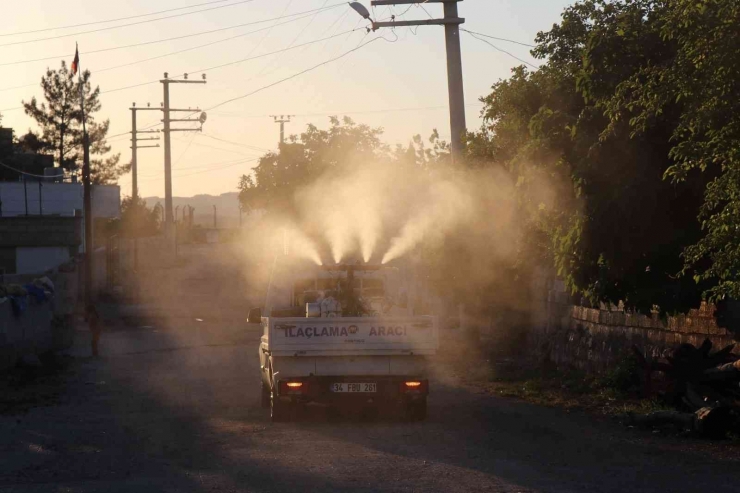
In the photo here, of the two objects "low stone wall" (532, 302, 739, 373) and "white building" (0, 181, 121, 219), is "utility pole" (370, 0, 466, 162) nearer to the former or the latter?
"low stone wall" (532, 302, 739, 373)

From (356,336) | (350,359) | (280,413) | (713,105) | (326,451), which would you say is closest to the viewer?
(713,105)

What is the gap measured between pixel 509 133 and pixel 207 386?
24.4ft

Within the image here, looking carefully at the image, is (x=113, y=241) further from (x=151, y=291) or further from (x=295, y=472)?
(x=295, y=472)

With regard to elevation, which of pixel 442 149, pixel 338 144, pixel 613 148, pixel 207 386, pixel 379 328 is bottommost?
pixel 207 386

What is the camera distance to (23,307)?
22.7 metres

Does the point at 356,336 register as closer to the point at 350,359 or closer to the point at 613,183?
the point at 350,359

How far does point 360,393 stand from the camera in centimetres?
1387

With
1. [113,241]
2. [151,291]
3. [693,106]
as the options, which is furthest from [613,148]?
[113,241]

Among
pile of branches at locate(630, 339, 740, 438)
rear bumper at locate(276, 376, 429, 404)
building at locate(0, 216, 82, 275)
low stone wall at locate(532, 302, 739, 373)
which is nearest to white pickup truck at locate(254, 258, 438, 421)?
rear bumper at locate(276, 376, 429, 404)

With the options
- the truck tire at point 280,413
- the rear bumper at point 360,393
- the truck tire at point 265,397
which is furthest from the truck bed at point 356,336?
the truck tire at point 265,397

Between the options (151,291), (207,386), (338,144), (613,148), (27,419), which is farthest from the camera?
(338,144)

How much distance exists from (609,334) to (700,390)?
5.02m

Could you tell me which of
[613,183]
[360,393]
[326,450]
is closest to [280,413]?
[360,393]

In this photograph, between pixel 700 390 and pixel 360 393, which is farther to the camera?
pixel 360 393
